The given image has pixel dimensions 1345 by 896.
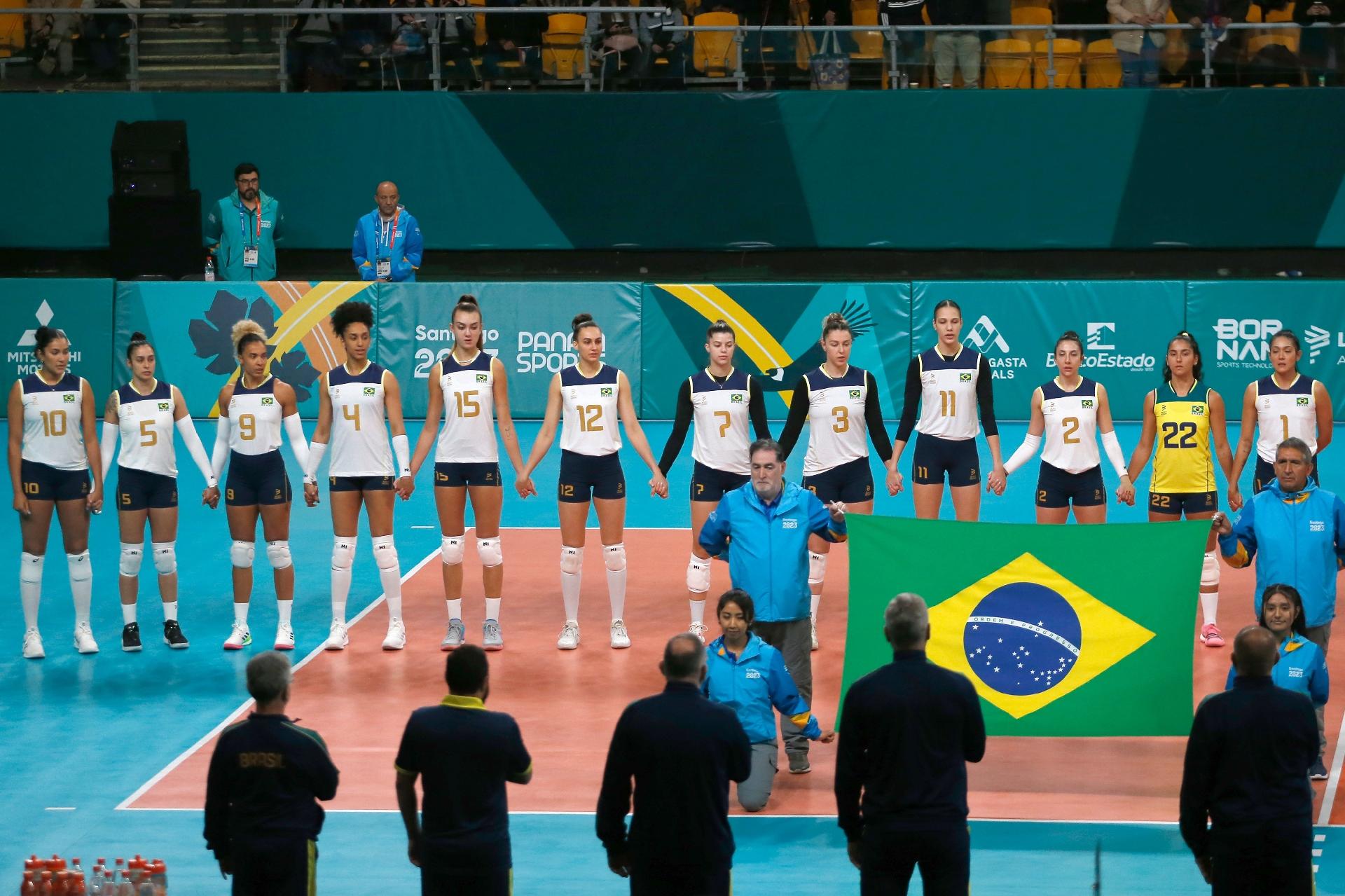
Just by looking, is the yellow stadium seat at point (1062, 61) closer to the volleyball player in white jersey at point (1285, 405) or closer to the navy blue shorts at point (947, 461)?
the volleyball player in white jersey at point (1285, 405)

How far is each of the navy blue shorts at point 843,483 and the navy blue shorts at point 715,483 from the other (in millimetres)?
519

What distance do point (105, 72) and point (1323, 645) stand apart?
62.6 ft

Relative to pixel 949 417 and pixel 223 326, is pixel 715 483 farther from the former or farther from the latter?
pixel 223 326

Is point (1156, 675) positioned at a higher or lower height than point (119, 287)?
lower

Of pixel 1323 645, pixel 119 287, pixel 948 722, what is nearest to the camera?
pixel 948 722

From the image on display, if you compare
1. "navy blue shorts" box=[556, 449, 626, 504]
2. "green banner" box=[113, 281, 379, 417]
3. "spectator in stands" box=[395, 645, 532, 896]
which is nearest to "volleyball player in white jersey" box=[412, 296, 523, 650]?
"navy blue shorts" box=[556, 449, 626, 504]

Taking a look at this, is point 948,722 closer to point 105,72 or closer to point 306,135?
point 306,135

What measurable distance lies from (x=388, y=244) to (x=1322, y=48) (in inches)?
502

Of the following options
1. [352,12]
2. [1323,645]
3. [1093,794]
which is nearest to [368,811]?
[1093,794]

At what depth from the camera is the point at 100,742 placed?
31.4 feet

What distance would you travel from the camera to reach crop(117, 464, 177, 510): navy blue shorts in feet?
37.0

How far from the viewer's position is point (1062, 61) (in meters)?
22.0

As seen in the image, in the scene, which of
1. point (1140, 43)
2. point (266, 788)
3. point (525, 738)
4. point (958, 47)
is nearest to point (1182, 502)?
point (525, 738)

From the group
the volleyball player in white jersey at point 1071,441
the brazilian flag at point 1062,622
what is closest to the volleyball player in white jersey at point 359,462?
the brazilian flag at point 1062,622
